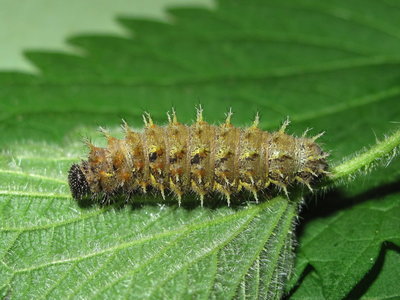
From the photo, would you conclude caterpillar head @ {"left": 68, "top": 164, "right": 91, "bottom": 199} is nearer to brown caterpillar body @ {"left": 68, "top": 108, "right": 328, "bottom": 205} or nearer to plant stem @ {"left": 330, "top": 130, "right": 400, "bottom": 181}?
brown caterpillar body @ {"left": 68, "top": 108, "right": 328, "bottom": 205}

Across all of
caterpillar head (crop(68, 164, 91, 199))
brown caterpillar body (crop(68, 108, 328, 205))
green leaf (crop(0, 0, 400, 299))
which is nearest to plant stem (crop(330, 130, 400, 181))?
brown caterpillar body (crop(68, 108, 328, 205))

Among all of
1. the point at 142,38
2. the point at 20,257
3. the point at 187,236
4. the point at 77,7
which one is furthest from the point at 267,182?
the point at 77,7

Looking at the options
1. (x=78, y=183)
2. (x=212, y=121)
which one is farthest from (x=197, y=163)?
(x=212, y=121)

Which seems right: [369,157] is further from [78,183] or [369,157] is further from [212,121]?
[78,183]

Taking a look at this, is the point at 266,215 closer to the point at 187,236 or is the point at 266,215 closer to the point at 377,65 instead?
the point at 187,236

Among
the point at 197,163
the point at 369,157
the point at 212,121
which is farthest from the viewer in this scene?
the point at 212,121

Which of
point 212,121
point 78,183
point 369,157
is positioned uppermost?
point 369,157
